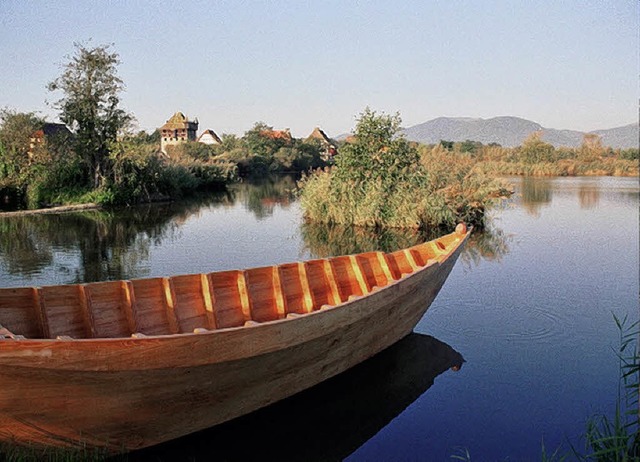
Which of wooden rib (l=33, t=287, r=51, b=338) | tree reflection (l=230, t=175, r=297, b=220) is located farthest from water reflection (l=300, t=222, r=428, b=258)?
wooden rib (l=33, t=287, r=51, b=338)

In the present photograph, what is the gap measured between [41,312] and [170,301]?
106 cm

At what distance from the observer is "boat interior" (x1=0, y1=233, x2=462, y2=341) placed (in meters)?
4.27

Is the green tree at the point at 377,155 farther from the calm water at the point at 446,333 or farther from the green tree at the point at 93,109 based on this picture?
the green tree at the point at 93,109

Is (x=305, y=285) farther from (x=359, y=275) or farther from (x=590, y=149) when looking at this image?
(x=590, y=149)

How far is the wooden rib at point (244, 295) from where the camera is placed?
5491mm

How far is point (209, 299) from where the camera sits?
5.20 m

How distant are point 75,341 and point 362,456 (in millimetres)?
2428

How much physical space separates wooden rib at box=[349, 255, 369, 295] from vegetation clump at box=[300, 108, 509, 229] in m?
8.55

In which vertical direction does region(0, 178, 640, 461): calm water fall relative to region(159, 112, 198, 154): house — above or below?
below

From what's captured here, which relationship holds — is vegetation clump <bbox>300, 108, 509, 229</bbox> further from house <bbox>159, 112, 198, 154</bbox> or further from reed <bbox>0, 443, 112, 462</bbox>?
house <bbox>159, 112, 198, 154</bbox>

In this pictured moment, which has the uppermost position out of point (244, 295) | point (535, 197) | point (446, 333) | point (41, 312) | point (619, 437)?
point (41, 312)

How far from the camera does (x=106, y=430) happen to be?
12.2ft

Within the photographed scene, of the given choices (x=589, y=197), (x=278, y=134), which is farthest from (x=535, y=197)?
(x=278, y=134)

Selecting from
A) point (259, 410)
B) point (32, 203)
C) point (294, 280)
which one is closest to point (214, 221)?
point (32, 203)
